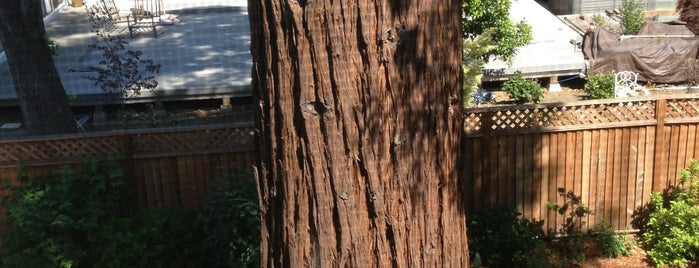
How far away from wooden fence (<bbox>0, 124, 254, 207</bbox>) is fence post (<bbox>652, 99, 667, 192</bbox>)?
12.0ft

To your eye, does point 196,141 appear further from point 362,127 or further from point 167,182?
point 362,127

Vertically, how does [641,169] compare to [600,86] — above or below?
above

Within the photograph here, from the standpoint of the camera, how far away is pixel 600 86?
1186 centimetres

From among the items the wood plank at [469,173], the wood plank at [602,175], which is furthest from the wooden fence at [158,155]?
the wood plank at [602,175]

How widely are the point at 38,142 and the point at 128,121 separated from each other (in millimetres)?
2995

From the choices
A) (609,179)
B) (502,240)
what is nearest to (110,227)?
(502,240)

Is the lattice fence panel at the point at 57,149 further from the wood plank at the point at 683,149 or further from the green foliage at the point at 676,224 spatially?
the wood plank at the point at 683,149

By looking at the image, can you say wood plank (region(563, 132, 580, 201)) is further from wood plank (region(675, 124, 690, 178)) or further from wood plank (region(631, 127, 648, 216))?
wood plank (region(675, 124, 690, 178))

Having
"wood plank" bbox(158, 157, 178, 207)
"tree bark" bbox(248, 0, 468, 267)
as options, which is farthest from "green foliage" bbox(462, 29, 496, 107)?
"tree bark" bbox(248, 0, 468, 267)

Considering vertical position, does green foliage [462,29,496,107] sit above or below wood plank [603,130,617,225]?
above

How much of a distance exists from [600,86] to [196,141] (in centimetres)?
750

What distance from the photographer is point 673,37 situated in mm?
14234

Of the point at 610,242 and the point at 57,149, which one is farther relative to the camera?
the point at 610,242

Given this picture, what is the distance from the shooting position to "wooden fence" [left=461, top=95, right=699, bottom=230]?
266 inches
